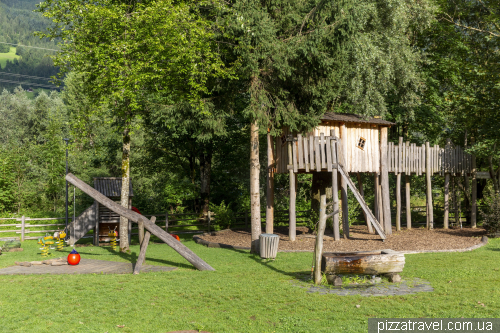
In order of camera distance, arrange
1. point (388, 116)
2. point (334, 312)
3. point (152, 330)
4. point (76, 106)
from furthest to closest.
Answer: point (76, 106) → point (388, 116) → point (334, 312) → point (152, 330)

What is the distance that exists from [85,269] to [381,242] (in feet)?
36.0

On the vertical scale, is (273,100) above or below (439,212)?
above

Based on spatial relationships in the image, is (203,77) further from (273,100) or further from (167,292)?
(167,292)

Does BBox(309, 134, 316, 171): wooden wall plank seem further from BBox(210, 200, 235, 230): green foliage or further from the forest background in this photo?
BBox(210, 200, 235, 230): green foliage

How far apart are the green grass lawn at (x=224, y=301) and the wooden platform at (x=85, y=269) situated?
1.80 ft

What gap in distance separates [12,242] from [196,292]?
12.5 meters

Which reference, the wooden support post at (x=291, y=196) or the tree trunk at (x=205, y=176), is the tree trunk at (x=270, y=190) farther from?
the tree trunk at (x=205, y=176)

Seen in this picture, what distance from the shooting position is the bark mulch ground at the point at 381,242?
51.5ft

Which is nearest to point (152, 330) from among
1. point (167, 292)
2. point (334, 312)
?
point (167, 292)

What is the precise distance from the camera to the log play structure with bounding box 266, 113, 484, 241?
1725 cm

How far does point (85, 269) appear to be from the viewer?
1254 centimetres

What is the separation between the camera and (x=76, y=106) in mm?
49469

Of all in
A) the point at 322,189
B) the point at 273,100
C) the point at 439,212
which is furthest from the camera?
the point at 439,212

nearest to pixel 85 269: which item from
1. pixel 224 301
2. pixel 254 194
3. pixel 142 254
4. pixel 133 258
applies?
pixel 142 254
